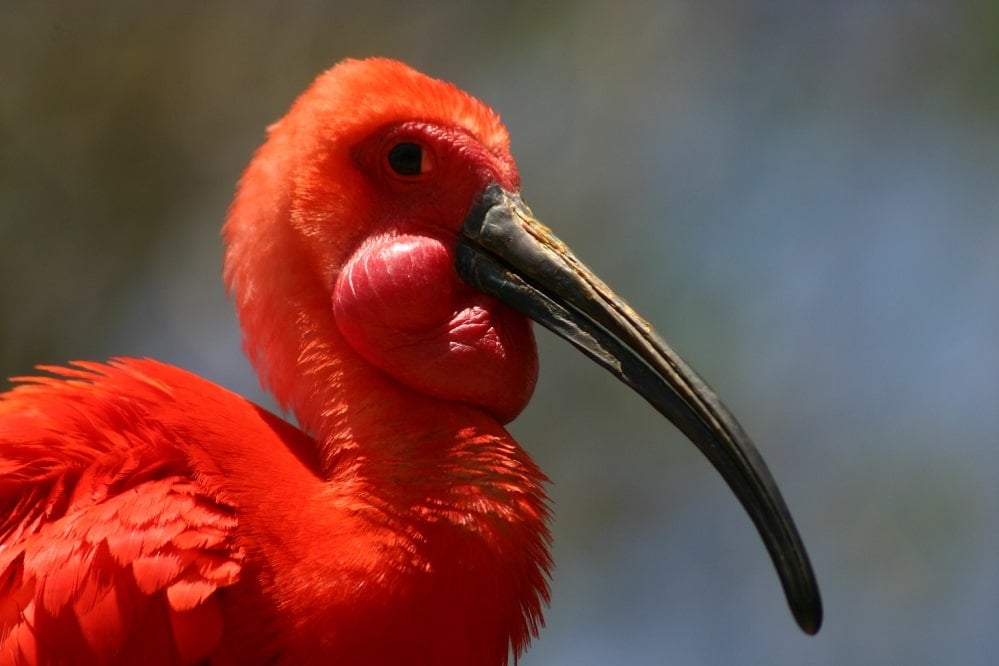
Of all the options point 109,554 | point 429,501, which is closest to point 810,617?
point 429,501

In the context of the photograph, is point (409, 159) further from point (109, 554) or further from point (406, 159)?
point (109, 554)

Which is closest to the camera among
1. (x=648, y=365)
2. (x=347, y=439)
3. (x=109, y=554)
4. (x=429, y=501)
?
(x=109, y=554)

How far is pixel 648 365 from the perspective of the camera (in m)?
3.30

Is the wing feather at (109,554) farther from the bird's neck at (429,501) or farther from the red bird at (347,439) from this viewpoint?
the bird's neck at (429,501)

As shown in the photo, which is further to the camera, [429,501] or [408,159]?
[408,159]

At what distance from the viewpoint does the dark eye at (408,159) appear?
3.43m

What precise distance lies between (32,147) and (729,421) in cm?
693

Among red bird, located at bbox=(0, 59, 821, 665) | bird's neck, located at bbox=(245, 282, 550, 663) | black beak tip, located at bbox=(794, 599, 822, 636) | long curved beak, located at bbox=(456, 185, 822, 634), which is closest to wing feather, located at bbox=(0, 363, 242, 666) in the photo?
red bird, located at bbox=(0, 59, 821, 665)

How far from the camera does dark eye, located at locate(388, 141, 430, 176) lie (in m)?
3.43

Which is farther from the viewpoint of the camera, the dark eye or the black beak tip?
the dark eye

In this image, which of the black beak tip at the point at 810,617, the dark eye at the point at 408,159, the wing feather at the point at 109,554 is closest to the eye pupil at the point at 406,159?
the dark eye at the point at 408,159

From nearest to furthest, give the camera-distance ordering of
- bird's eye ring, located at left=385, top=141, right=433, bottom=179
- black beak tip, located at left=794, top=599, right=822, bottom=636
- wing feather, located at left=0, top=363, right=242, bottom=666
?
wing feather, located at left=0, top=363, right=242, bottom=666
black beak tip, located at left=794, top=599, right=822, bottom=636
bird's eye ring, located at left=385, top=141, right=433, bottom=179

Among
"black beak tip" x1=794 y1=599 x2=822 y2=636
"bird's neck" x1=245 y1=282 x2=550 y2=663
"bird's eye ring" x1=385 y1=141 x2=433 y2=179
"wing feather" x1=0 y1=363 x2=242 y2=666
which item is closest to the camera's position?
"wing feather" x1=0 y1=363 x2=242 y2=666

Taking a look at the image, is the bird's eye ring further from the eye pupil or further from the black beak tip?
the black beak tip
